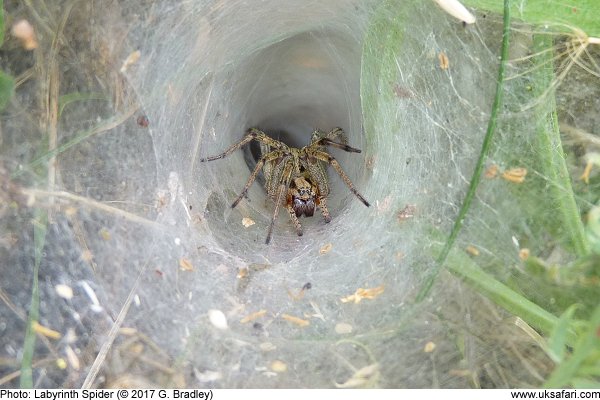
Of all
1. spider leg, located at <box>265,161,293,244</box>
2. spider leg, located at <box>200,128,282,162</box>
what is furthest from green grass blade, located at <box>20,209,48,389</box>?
spider leg, located at <box>265,161,293,244</box>

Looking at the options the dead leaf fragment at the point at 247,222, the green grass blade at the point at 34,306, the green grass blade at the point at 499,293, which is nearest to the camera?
the green grass blade at the point at 499,293

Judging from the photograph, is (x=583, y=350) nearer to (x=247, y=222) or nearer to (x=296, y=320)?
(x=296, y=320)

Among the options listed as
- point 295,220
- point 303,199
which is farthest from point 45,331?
point 303,199

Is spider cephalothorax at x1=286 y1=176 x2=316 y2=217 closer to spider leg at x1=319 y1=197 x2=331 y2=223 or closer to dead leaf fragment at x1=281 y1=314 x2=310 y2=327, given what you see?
spider leg at x1=319 y1=197 x2=331 y2=223

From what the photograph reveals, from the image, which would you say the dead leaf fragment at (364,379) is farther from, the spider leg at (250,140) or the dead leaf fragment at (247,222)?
the spider leg at (250,140)

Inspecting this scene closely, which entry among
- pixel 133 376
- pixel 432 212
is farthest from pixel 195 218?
pixel 432 212

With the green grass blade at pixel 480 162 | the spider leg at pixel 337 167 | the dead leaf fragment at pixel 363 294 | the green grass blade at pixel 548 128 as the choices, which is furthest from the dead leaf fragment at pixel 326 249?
the green grass blade at pixel 548 128
